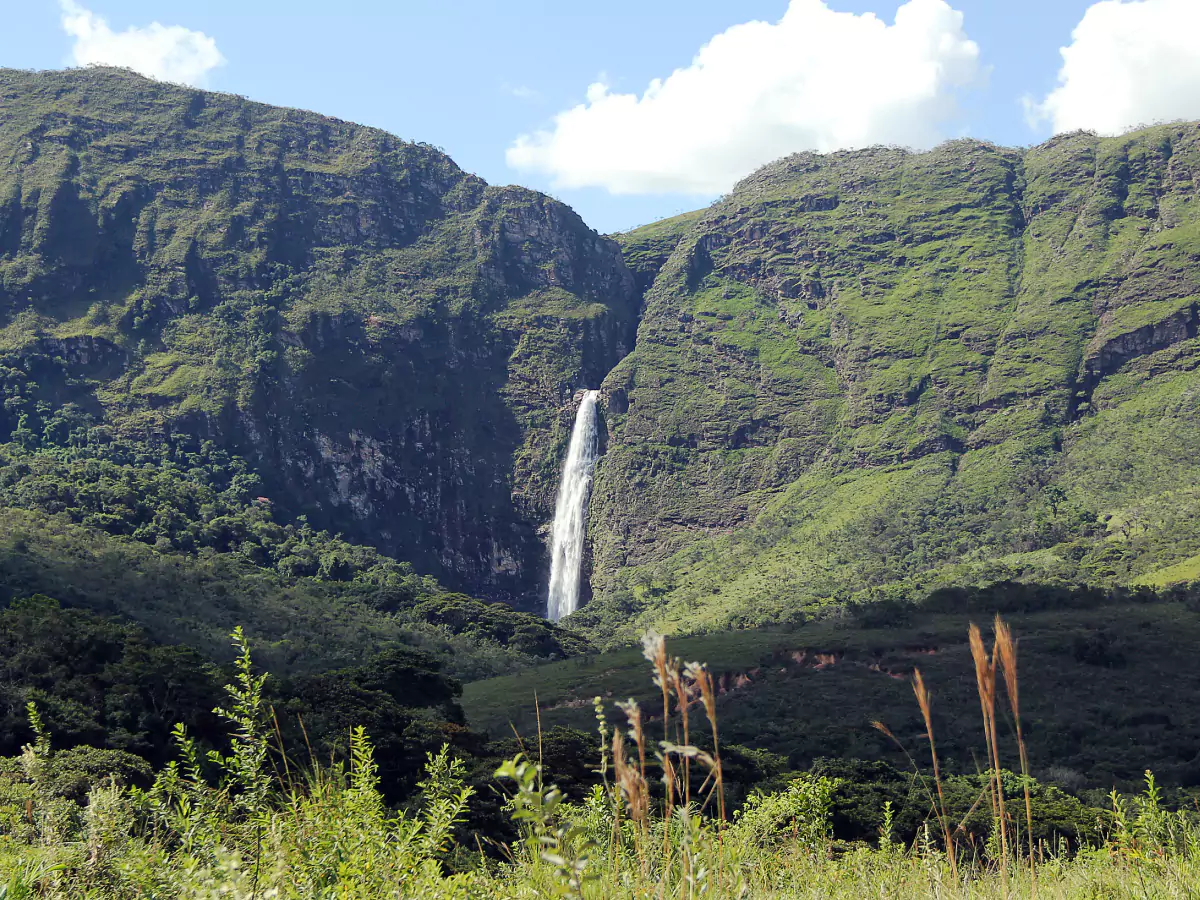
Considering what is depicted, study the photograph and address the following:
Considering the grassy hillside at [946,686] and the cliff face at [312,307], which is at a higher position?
the cliff face at [312,307]

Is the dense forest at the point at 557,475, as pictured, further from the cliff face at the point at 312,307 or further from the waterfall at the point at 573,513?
the waterfall at the point at 573,513

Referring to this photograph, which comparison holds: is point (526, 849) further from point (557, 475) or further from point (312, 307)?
point (312, 307)

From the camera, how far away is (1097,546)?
73688mm

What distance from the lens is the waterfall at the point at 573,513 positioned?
4390 inches

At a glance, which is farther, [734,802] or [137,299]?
[137,299]

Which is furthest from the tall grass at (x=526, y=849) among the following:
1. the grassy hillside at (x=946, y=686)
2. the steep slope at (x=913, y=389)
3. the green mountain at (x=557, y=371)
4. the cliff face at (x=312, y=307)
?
the cliff face at (x=312, y=307)

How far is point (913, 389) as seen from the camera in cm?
10850

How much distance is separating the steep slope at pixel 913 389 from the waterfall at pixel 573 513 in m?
2.53

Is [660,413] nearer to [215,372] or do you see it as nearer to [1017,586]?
[215,372]

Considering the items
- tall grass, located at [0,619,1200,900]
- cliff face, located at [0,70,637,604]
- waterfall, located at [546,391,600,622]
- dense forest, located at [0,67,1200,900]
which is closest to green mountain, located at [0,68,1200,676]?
cliff face, located at [0,70,637,604]

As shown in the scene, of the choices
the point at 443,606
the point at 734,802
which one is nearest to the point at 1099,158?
the point at 443,606

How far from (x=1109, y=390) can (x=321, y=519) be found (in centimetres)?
8012

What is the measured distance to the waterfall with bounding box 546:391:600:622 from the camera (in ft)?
366

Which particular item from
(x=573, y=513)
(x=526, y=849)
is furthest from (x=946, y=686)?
(x=573, y=513)
